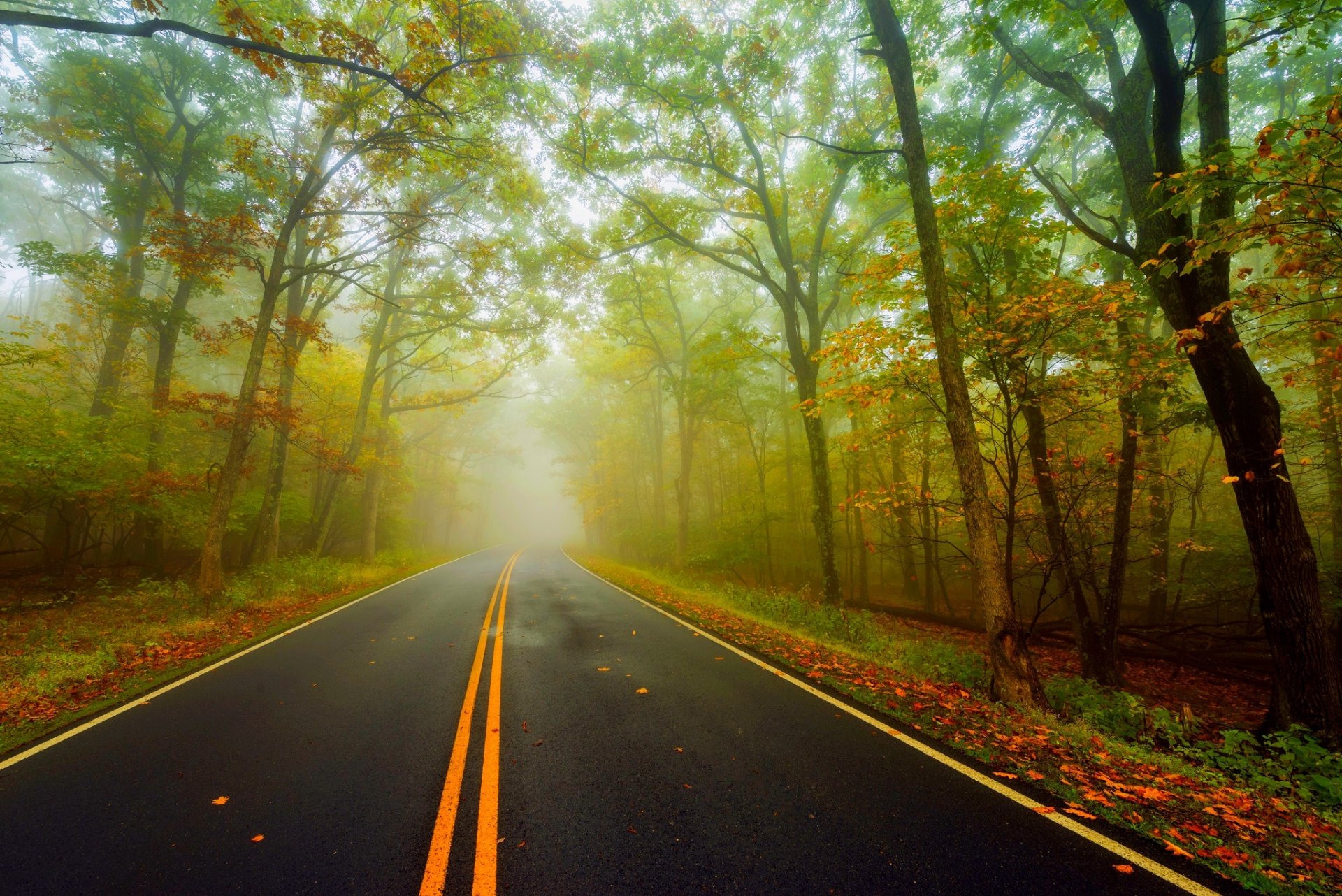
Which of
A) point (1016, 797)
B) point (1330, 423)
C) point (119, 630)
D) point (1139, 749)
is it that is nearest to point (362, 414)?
point (119, 630)

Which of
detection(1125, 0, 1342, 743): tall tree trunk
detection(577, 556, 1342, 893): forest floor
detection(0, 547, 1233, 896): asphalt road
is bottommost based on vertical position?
detection(577, 556, 1342, 893): forest floor

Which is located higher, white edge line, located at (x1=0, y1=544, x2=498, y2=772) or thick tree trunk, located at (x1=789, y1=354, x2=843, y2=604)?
thick tree trunk, located at (x1=789, y1=354, x2=843, y2=604)

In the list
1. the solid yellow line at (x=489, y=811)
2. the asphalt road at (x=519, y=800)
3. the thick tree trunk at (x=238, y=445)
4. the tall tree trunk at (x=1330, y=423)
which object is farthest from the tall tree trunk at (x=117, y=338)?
the tall tree trunk at (x=1330, y=423)

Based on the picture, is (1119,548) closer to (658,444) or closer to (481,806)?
(481,806)

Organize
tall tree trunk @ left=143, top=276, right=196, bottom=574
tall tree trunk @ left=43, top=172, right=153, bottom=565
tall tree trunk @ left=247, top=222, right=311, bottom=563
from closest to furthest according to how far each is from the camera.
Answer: tall tree trunk @ left=43, top=172, right=153, bottom=565 → tall tree trunk @ left=143, top=276, right=196, bottom=574 → tall tree trunk @ left=247, top=222, right=311, bottom=563

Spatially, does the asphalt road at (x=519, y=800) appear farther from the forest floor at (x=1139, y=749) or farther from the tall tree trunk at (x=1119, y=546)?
the tall tree trunk at (x=1119, y=546)

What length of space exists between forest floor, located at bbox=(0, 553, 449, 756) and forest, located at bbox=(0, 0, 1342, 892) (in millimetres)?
243

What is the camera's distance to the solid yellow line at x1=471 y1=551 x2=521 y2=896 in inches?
109

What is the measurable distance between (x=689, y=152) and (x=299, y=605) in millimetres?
15058

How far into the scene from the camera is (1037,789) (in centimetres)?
365

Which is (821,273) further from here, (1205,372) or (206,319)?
(206,319)

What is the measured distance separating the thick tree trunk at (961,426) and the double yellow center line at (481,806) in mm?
5564

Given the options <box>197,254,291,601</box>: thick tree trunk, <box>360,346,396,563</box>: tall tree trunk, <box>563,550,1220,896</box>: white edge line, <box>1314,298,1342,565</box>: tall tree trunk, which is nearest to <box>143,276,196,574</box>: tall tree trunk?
<box>197,254,291,601</box>: thick tree trunk

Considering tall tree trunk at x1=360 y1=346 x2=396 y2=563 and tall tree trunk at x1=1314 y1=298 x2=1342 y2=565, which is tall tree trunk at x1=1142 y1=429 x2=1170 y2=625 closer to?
tall tree trunk at x1=1314 y1=298 x2=1342 y2=565
